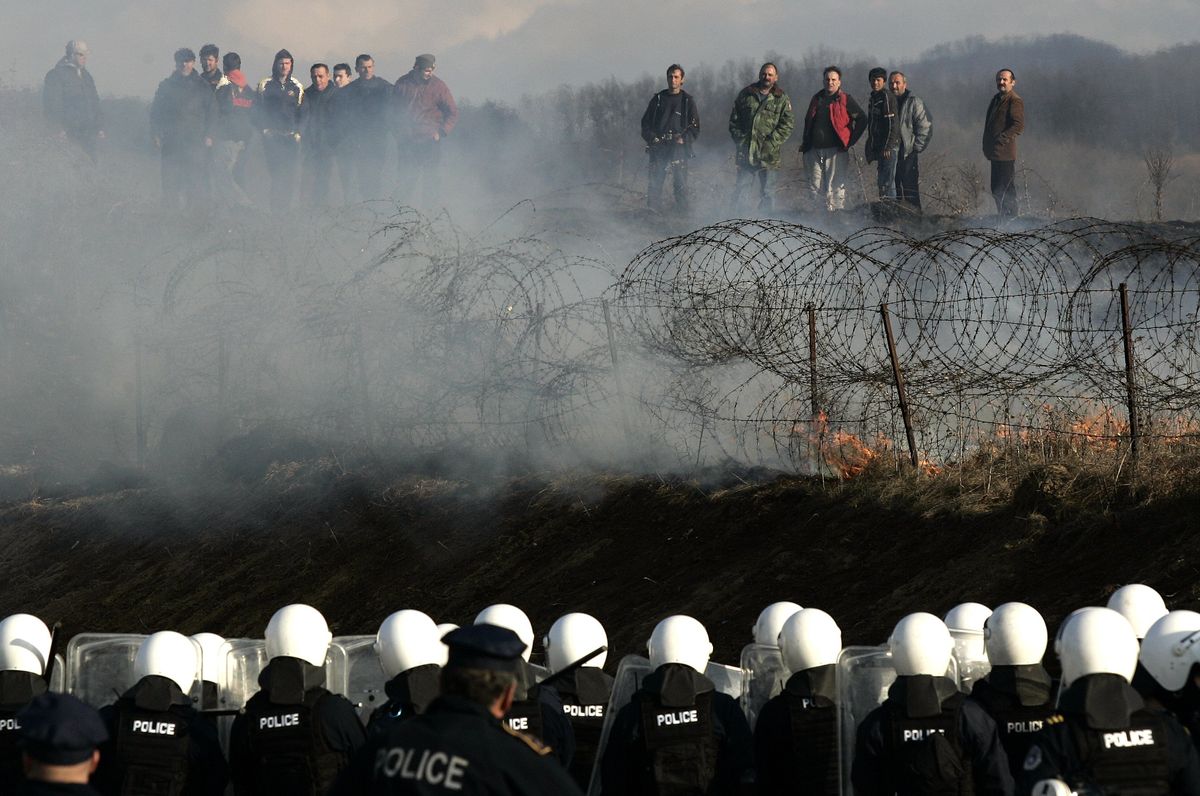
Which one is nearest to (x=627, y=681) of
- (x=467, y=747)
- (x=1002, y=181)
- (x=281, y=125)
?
(x=467, y=747)

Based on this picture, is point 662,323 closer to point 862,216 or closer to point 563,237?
point 862,216

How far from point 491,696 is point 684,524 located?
30.5ft

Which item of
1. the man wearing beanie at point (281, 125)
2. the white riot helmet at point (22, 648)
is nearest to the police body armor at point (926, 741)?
the white riot helmet at point (22, 648)

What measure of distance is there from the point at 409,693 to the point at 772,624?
1634 millimetres

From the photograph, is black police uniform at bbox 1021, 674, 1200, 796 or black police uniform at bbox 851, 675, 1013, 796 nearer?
black police uniform at bbox 1021, 674, 1200, 796

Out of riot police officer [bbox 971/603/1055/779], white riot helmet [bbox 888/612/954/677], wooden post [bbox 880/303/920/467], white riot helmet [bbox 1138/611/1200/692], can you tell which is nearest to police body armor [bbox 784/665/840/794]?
white riot helmet [bbox 888/612/954/677]

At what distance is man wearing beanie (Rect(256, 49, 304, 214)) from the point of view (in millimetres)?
21562

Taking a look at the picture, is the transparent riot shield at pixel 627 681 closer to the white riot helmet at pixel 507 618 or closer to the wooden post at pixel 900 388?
the white riot helmet at pixel 507 618

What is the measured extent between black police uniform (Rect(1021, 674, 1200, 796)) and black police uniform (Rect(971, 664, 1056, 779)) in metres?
0.93

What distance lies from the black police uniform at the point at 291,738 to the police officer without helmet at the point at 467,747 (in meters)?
2.18

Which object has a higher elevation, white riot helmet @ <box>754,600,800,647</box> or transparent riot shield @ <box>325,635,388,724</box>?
white riot helmet @ <box>754,600,800,647</box>

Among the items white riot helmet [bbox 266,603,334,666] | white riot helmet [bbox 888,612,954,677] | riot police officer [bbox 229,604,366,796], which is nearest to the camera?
white riot helmet [bbox 888,612,954,677]

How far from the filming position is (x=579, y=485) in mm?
14445

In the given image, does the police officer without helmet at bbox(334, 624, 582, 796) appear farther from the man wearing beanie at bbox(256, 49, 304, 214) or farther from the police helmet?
the man wearing beanie at bbox(256, 49, 304, 214)
